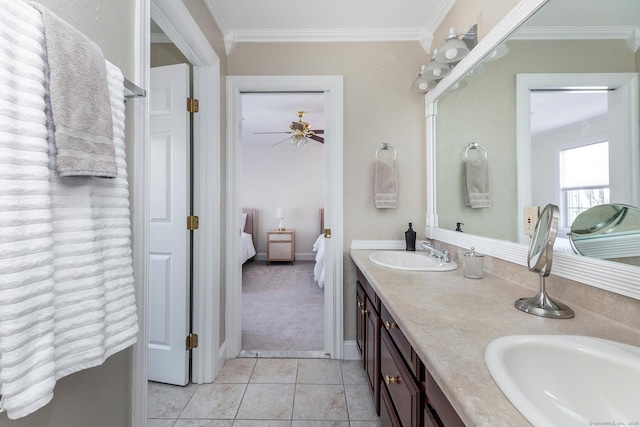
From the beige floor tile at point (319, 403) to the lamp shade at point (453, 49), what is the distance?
2124mm

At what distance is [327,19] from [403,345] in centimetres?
211

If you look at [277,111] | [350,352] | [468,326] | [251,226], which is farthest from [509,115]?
[251,226]

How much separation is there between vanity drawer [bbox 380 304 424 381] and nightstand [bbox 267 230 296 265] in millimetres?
4215

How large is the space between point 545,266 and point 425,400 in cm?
56

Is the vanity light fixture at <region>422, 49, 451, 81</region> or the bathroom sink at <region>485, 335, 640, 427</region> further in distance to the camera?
the vanity light fixture at <region>422, 49, 451, 81</region>

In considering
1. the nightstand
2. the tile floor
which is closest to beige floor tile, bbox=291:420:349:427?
the tile floor

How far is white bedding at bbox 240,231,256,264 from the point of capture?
4999mm

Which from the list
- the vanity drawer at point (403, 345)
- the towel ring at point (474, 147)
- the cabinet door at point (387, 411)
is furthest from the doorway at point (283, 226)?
the towel ring at point (474, 147)

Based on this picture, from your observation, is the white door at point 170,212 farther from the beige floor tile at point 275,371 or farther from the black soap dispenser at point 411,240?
the black soap dispenser at point 411,240

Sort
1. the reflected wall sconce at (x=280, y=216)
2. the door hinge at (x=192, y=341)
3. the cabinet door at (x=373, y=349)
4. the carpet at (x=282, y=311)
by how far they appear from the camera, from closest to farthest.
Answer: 1. the cabinet door at (x=373, y=349)
2. the door hinge at (x=192, y=341)
3. the carpet at (x=282, y=311)
4. the reflected wall sconce at (x=280, y=216)

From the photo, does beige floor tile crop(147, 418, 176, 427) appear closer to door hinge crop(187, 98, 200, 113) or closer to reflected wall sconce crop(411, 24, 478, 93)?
door hinge crop(187, 98, 200, 113)

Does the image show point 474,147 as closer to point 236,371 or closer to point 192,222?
point 192,222

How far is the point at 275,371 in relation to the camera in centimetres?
197

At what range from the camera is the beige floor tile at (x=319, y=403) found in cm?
156
